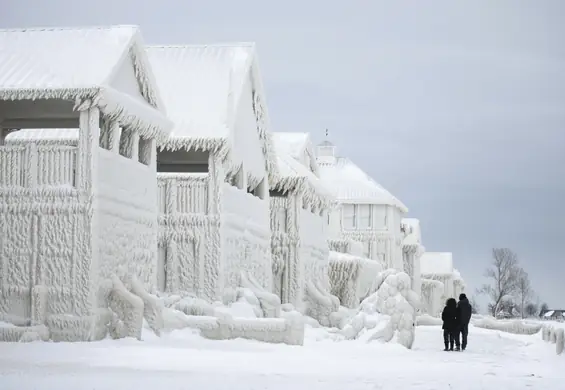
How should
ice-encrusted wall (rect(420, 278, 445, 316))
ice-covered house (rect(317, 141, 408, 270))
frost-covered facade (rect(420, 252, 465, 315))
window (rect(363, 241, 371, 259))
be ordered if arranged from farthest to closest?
1. frost-covered facade (rect(420, 252, 465, 315))
2. ice-encrusted wall (rect(420, 278, 445, 316))
3. ice-covered house (rect(317, 141, 408, 270))
4. window (rect(363, 241, 371, 259))

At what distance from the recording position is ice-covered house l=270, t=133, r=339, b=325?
145ft

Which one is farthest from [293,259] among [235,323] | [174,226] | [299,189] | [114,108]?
[114,108]

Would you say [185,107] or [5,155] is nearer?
[5,155]

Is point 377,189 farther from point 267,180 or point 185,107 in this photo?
point 185,107

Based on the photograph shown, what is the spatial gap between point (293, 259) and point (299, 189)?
8.55ft

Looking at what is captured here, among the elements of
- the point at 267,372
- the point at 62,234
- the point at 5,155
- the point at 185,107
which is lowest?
the point at 267,372

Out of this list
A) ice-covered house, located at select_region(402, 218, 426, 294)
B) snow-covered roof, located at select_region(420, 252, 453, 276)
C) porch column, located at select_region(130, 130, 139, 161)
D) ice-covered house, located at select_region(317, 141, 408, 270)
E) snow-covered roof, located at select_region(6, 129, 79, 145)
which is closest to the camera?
porch column, located at select_region(130, 130, 139, 161)

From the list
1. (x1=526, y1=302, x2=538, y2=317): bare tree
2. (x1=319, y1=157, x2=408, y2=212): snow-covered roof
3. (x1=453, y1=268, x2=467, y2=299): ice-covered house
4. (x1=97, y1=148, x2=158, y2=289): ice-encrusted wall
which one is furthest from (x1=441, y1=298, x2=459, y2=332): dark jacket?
(x1=526, y1=302, x2=538, y2=317): bare tree

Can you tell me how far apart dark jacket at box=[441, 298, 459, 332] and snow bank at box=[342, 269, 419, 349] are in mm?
1320

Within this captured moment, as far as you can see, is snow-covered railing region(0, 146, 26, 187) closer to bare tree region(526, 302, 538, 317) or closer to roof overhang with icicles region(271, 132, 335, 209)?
roof overhang with icicles region(271, 132, 335, 209)

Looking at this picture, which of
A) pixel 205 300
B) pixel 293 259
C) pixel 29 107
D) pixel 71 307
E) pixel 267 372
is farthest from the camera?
pixel 293 259

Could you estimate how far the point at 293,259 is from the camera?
44.4 meters

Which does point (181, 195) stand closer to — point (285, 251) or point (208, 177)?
point (208, 177)

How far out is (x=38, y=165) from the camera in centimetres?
2647
